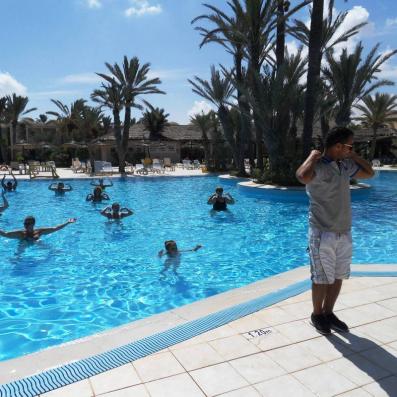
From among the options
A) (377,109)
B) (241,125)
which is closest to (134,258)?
(241,125)

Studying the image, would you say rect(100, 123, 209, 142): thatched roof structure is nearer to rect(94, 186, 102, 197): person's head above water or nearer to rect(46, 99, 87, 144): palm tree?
rect(46, 99, 87, 144): palm tree

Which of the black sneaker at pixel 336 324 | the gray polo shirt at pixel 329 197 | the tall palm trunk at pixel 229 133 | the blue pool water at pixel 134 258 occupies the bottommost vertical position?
the blue pool water at pixel 134 258

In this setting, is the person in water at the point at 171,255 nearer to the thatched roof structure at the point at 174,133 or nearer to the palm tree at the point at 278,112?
the palm tree at the point at 278,112

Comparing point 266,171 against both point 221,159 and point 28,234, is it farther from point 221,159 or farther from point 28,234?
point 28,234

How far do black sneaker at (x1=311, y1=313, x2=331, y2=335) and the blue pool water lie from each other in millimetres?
2558

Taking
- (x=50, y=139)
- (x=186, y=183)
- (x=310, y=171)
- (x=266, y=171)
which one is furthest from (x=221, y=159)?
(x=50, y=139)

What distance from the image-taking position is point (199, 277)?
6973 mm

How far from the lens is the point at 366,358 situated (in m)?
3.21

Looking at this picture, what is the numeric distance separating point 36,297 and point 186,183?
1698 centimetres

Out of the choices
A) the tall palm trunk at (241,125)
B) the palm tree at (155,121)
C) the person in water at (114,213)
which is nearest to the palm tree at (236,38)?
the tall palm trunk at (241,125)

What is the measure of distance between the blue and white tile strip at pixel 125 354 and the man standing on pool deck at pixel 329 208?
2.85 ft

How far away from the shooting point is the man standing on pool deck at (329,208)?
137 inches

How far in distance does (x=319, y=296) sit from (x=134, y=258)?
4.94 metres

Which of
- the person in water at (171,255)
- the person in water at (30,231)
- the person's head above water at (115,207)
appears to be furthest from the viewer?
the person's head above water at (115,207)
